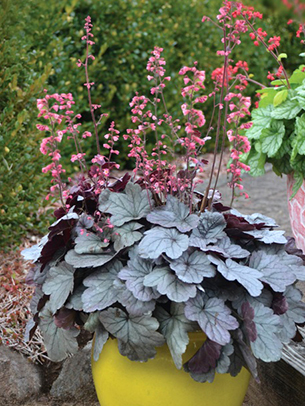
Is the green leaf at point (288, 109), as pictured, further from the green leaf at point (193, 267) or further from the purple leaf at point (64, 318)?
the purple leaf at point (64, 318)

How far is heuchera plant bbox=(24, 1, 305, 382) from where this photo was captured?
166cm

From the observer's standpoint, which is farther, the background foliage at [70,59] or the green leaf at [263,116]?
the background foliage at [70,59]

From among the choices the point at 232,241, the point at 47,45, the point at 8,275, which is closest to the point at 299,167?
the point at 232,241

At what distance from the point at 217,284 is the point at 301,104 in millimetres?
1092

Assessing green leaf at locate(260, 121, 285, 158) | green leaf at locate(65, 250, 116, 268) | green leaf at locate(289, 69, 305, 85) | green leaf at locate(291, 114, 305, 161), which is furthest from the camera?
green leaf at locate(289, 69, 305, 85)

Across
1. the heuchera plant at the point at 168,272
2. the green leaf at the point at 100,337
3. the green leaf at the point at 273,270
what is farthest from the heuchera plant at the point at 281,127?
the green leaf at the point at 100,337

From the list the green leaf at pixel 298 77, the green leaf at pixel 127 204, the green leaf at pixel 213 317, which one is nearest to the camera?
the green leaf at pixel 213 317

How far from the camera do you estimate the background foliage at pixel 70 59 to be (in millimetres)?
3107

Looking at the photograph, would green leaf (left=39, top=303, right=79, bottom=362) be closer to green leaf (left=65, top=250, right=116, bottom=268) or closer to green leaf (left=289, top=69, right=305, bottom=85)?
green leaf (left=65, top=250, right=116, bottom=268)

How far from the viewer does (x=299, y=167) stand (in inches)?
102

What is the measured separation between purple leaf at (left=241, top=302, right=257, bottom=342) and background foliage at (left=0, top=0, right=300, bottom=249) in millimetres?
899

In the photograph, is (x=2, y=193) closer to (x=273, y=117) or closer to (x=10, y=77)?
(x=10, y=77)

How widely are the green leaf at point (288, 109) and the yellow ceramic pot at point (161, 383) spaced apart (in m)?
1.23

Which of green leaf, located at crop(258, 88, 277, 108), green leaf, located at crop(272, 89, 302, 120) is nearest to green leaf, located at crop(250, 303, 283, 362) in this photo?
green leaf, located at crop(272, 89, 302, 120)
